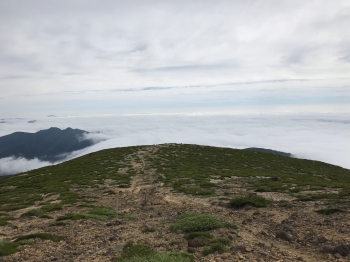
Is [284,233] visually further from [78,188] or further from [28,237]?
[78,188]

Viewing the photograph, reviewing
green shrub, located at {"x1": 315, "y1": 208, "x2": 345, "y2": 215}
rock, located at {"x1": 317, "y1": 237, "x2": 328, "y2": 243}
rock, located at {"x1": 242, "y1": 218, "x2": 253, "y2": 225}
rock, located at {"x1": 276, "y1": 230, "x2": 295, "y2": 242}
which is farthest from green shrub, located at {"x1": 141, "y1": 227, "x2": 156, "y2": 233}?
green shrub, located at {"x1": 315, "y1": 208, "x2": 345, "y2": 215}

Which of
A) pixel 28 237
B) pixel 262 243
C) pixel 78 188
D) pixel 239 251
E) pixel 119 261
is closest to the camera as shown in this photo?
pixel 119 261

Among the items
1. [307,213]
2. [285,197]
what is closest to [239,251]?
[307,213]

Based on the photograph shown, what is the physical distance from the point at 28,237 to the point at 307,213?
51.5 ft

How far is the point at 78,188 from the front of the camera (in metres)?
32.5

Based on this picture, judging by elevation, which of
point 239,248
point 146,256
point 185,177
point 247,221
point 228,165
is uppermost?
point 146,256

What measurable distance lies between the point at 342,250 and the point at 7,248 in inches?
530

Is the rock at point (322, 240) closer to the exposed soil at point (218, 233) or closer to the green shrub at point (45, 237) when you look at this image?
the exposed soil at point (218, 233)

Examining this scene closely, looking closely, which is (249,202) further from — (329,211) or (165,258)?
(165,258)

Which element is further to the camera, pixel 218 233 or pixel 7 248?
pixel 218 233

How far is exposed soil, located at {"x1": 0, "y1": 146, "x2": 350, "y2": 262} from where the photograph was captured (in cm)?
998

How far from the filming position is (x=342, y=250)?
935cm

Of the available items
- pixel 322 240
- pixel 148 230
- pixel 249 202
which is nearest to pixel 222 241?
pixel 322 240

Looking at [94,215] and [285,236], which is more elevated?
[285,236]
